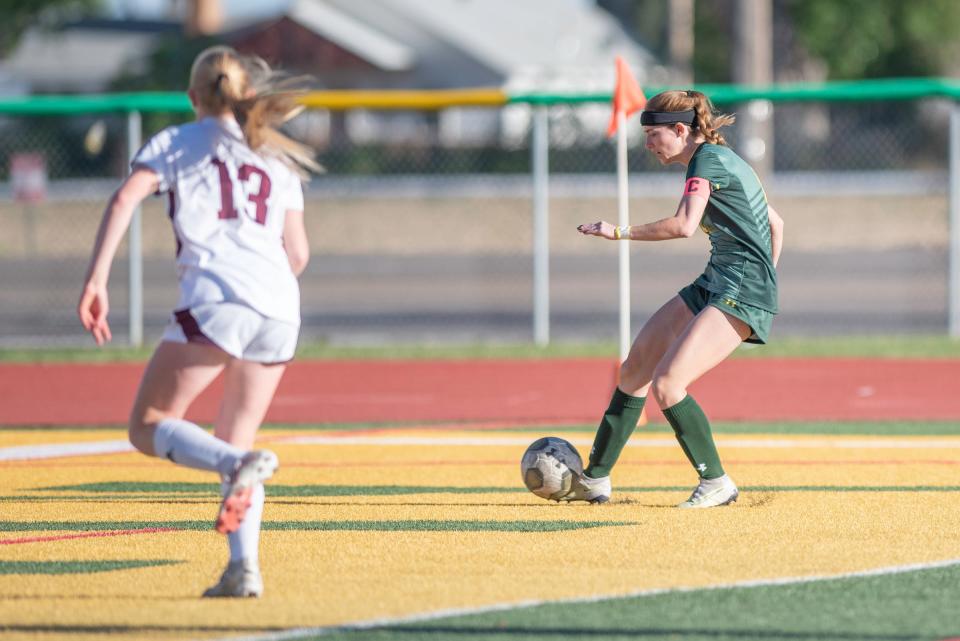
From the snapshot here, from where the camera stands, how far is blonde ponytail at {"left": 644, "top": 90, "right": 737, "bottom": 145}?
7562 mm

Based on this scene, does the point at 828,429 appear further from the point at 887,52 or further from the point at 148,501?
the point at 887,52

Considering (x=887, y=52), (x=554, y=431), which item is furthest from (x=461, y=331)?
(x=887, y=52)

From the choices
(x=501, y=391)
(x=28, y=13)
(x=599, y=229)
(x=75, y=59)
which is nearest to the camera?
(x=599, y=229)

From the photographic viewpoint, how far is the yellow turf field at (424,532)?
5.65 m

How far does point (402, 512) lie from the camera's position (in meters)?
7.74

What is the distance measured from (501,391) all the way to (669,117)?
6.24 meters

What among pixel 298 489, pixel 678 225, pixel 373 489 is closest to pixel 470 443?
pixel 373 489

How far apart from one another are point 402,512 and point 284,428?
4.02 m

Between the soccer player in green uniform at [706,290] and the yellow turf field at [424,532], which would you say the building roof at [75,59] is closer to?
the yellow turf field at [424,532]

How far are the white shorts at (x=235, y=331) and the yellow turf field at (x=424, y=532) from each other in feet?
2.97

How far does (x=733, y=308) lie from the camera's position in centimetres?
754

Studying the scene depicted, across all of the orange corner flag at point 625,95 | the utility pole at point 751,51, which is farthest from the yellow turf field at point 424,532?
the utility pole at point 751,51

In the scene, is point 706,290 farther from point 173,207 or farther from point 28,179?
point 28,179

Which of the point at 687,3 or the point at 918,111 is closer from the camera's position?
the point at 918,111
